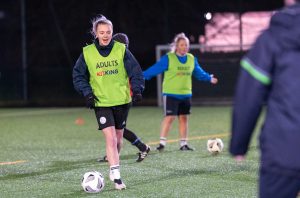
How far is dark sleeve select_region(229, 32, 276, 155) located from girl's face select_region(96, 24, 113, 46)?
12.1 feet

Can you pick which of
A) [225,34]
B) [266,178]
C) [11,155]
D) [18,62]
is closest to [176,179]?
[11,155]

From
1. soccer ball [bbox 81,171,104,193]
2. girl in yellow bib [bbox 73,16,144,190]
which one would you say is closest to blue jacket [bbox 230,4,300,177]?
soccer ball [bbox 81,171,104,193]

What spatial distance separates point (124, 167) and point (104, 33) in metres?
1.92

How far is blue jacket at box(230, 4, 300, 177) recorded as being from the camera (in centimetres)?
289

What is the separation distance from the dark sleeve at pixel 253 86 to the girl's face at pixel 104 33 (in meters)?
3.68

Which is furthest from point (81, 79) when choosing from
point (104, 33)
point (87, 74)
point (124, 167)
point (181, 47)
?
point (181, 47)

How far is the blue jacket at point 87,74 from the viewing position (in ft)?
21.6

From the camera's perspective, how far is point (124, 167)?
7.84 metres

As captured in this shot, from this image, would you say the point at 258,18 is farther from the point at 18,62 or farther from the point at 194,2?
the point at 18,62

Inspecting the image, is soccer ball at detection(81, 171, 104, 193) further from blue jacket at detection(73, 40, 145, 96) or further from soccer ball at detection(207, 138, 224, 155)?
soccer ball at detection(207, 138, 224, 155)

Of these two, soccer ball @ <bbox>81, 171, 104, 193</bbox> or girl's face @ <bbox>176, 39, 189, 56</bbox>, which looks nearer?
soccer ball @ <bbox>81, 171, 104, 193</bbox>

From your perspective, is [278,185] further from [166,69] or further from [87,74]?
[166,69]

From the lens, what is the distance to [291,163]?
2.89 meters

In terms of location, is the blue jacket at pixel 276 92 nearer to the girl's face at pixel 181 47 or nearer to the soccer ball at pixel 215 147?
the soccer ball at pixel 215 147
